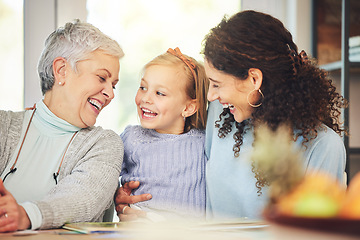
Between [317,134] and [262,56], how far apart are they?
34cm

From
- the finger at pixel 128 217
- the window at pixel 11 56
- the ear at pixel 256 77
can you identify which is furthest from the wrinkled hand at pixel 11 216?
the window at pixel 11 56

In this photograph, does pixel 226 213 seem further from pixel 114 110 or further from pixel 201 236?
pixel 114 110

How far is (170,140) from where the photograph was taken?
181 cm

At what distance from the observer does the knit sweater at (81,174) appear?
1.21 metres

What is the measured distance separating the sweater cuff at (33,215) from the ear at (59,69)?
65 centimetres

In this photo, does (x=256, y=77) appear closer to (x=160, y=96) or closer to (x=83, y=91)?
(x=160, y=96)

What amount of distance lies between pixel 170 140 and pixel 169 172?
146 mm

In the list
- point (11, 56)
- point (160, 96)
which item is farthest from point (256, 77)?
point (11, 56)

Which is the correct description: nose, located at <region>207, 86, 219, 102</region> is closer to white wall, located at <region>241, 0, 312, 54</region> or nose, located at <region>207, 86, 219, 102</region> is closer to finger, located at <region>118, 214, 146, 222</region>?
finger, located at <region>118, 214, 146, 222</region>

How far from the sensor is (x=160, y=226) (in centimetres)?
105

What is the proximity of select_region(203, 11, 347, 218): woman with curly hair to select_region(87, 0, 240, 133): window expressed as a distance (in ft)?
2.99

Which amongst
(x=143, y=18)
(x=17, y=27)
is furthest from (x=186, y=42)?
(x=17, y=27)

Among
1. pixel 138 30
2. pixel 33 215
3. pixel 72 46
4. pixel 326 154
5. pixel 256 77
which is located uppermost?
pixel 138 30

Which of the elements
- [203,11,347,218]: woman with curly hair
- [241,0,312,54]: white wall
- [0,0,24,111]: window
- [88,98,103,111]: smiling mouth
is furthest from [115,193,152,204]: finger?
[241,0,312,54]: white wall
